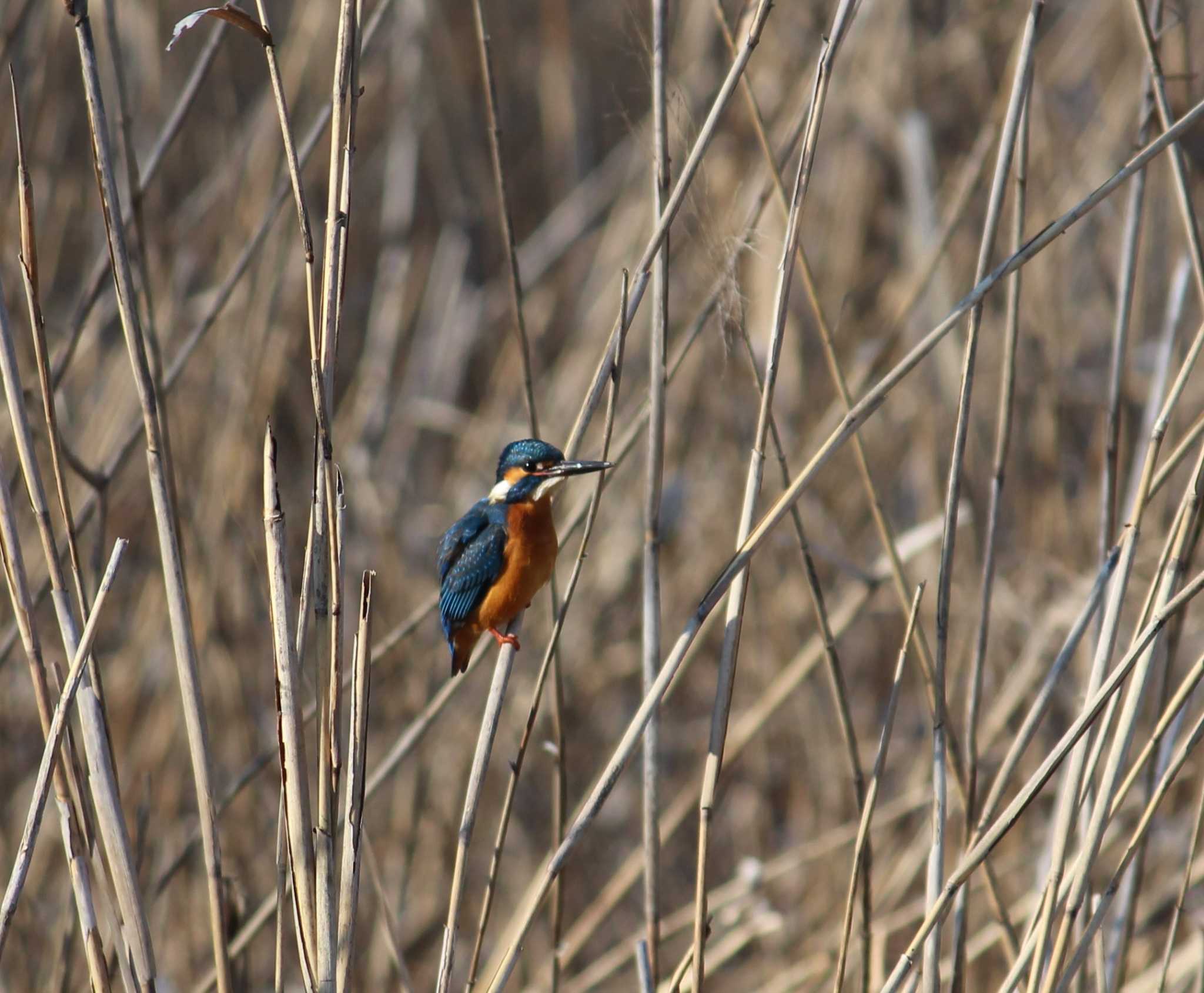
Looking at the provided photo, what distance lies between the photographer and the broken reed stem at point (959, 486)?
1501 mm

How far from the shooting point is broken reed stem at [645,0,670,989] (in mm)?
1562

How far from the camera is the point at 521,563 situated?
2.11 m

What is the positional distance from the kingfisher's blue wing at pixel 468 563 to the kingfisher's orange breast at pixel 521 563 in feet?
0.07

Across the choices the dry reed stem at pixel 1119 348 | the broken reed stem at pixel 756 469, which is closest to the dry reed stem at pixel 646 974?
the broken reed stem at pixel 756 469

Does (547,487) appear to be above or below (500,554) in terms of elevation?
above

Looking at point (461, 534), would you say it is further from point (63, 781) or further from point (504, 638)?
point (63, 781)

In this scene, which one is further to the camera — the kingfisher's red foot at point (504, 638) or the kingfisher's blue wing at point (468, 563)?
the kingfisher's blue wing at point (468, 563)

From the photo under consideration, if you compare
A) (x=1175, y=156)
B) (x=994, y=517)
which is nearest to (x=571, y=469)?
(x=994, y=517)

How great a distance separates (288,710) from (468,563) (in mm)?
926

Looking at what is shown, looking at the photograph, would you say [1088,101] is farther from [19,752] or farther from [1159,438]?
[19,752]

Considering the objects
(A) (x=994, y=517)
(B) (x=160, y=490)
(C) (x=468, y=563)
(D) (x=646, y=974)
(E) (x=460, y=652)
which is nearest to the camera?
(B) (x=160, y=490)

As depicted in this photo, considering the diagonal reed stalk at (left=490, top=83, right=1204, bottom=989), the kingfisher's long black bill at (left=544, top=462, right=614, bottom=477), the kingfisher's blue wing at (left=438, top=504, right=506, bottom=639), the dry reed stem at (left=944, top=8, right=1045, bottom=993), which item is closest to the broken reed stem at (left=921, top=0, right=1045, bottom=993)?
the dry reed stem at (left=944, top=8, right=1045, bottom=993)

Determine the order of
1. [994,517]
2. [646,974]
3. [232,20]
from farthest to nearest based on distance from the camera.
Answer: [994,517]
[646,974]
[232,20]

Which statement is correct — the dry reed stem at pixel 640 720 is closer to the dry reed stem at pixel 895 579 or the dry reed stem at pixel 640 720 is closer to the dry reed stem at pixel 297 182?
the dry reed stem at pixel 895 579
